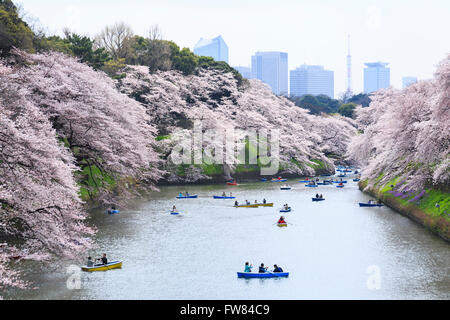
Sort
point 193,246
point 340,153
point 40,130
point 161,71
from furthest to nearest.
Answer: point 340,153 → point 161,71 → point 193,246 → point 40,130

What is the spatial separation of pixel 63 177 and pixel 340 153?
78.6 metres

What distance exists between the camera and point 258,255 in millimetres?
29938

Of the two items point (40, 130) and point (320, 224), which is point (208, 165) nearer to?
point (320, 224)

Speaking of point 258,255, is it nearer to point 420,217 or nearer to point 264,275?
point 264,275

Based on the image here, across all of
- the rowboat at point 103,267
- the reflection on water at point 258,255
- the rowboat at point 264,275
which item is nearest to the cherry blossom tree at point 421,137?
the reflection on water at point 258,255

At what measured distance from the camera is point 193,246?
104 ft

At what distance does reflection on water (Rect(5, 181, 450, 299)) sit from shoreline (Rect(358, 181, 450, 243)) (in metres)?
0.65

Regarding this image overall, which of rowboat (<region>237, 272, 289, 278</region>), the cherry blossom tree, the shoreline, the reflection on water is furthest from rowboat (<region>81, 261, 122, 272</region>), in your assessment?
the shoreline

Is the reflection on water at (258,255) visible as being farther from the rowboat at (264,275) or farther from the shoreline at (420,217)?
the shoreline at (420,217)

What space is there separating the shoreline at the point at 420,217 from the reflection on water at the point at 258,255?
65 centimetres

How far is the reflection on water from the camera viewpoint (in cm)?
2341

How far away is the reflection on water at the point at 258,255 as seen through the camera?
23406 millimetres
